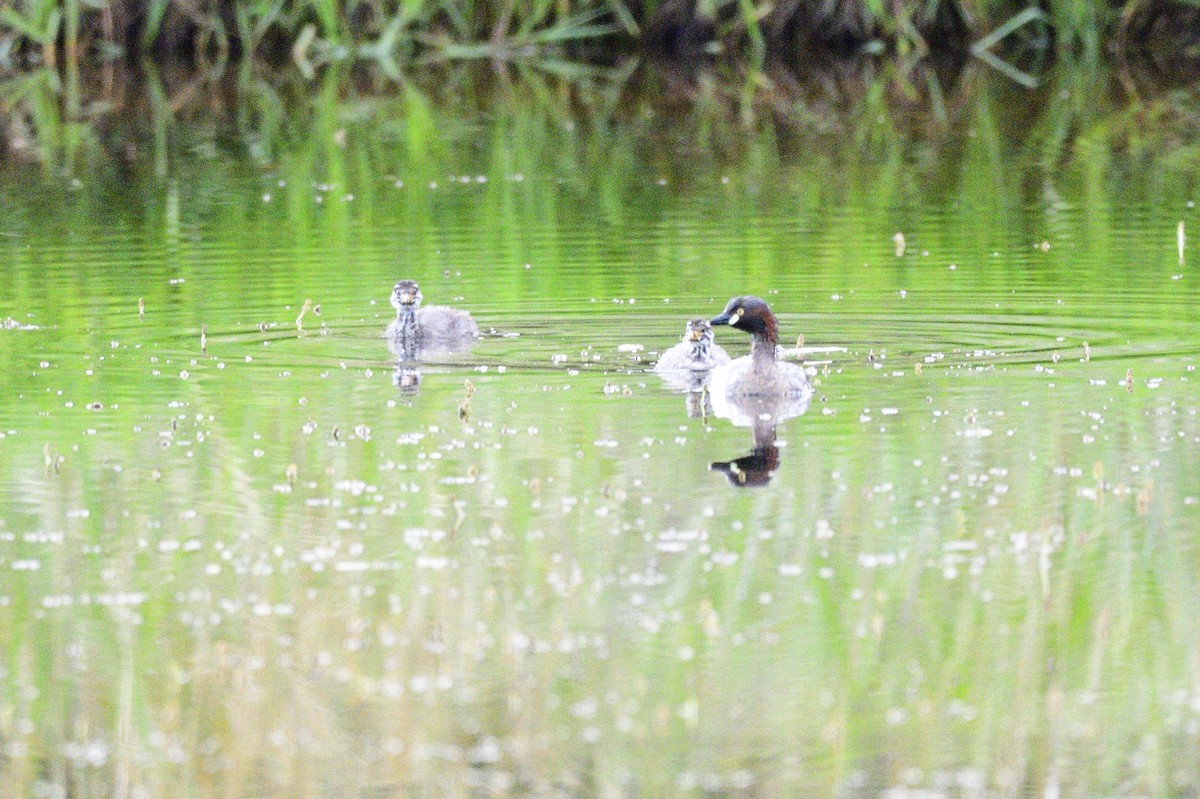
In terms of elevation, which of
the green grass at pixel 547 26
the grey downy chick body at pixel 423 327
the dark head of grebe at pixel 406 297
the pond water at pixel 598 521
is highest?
the green grass at pixel 547 26

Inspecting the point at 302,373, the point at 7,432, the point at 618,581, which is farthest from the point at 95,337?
the point at 618,581

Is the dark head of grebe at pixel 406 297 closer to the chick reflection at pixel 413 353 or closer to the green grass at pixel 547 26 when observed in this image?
the chick reflection at pixel 413 353

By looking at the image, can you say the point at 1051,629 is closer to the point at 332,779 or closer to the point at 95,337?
the point at 332,779

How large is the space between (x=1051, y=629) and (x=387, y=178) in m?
13.1

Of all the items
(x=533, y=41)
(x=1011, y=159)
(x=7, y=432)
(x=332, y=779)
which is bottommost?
(x=332, y=779)

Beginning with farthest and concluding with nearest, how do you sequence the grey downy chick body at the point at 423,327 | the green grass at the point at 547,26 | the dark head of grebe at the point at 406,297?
the green grass at the point at 547,26
the dark head of grebe at the point at 406,297
the grey downy chick body at the point at 423,327

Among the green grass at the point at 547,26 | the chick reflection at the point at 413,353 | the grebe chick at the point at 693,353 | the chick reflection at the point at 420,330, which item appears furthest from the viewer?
the green grass at the point at 547,26

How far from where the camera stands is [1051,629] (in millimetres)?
6496

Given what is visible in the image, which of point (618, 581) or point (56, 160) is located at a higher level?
point (56, 160)

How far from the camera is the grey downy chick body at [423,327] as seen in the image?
37.1 ft

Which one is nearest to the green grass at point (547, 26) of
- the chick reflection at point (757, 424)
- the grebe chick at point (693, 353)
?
the grebe chick at point (693, 353)

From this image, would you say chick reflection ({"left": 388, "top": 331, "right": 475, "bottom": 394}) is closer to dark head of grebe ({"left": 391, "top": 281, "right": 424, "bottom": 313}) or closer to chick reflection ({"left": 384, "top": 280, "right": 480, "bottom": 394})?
chick reflection ({"left": 384, "top": 280, "right": 480, "bottom": 394})

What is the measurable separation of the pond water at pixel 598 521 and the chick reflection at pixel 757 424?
0.06m

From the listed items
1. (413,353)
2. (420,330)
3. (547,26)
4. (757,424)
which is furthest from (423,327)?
(547,26)
